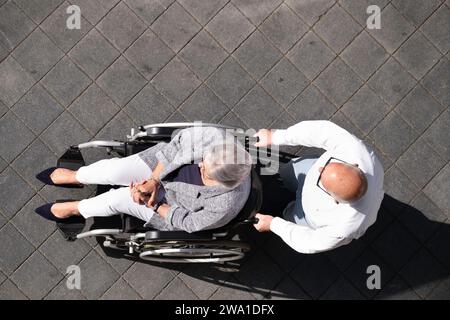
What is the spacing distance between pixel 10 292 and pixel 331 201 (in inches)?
114

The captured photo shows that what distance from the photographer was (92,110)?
441 centimetres

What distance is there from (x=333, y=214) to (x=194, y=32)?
7.28 ft

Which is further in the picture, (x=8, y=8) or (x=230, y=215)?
(x=8, y=8)

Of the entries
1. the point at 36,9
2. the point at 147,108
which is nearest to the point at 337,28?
the point at 147,108

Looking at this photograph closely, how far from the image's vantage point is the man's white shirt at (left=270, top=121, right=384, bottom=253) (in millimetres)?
3072

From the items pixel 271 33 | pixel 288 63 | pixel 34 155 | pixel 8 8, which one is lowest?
pixel 288 63

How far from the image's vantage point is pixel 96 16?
14.6 ft

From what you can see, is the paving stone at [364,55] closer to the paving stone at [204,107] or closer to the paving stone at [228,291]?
the paving stone at [204,107]

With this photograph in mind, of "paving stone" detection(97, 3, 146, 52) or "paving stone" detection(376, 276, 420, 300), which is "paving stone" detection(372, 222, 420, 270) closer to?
"paving stone" detection(376, 276, 420, 300)

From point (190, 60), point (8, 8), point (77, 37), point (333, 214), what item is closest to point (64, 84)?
point (77, 37)

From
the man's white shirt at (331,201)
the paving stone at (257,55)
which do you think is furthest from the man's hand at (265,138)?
the paving stone at (257,55)

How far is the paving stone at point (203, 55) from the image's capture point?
4.48 m
